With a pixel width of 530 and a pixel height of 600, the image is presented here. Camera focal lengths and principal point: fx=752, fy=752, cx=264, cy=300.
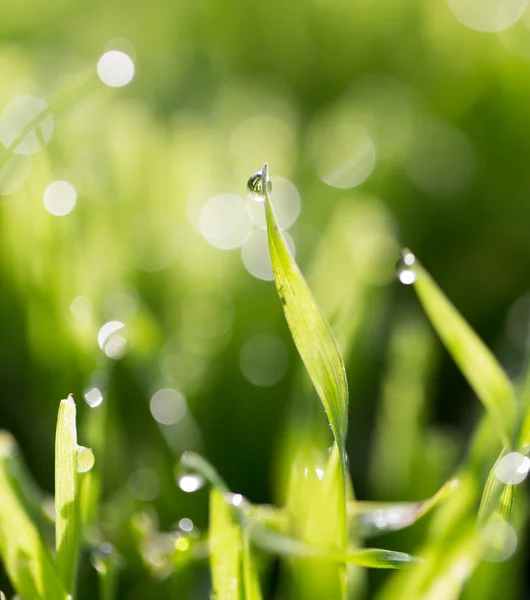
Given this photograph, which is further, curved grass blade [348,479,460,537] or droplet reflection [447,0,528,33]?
droplet reflection [447,0,528,33]

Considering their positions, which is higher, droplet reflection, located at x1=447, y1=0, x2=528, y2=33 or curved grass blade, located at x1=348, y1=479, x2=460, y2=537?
droplet reflection, located at x1=447, y1=0, x2=528, y2=33

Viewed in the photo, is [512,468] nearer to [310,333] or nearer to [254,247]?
[310,333]

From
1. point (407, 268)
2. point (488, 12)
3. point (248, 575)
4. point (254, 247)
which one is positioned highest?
point (488, 12)

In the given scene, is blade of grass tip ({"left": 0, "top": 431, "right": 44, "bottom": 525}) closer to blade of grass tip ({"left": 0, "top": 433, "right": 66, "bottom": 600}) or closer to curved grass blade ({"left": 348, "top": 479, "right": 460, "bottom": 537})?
blade of grass tip ({"left": 0, "top": 433, "right": 66, "bottom": 600})

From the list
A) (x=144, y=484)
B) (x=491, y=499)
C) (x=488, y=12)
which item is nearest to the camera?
(x=491, y=499)

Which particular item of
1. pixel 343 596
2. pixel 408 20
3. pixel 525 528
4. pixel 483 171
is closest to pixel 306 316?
pixel 343 596

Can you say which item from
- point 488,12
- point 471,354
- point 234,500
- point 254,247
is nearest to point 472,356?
point 471,354

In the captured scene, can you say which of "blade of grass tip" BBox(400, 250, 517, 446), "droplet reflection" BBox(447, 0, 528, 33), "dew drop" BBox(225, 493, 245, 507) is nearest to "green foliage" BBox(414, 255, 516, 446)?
"blade of grass tip" BBox(400, 250, 517, 446)

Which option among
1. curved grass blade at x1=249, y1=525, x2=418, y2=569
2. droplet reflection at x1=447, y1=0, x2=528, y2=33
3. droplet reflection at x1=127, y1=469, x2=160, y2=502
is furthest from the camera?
droplet reflection at x1=447, y1=0, x2=528, y2=33

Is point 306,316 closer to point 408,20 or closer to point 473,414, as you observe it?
point 473,414
